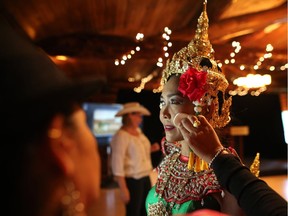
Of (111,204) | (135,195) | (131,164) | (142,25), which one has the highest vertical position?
(142,25)

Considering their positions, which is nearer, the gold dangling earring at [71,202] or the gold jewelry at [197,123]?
the gold dangling earring at [71,202]

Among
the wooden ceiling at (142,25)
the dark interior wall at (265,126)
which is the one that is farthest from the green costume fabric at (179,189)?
the dark interior wall at (265,126)

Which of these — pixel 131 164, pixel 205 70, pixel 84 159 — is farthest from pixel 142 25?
pixel 84 159

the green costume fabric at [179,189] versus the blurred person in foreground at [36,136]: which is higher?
the blurred person in foreground at [36,136]

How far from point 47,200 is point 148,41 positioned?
2.83 m

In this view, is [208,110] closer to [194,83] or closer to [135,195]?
[194,83]

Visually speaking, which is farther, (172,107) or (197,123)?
(172,107)

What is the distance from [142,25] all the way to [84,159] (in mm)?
2674

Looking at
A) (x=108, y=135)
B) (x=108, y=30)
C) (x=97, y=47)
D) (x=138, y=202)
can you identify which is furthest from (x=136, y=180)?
(x=108, y=135)

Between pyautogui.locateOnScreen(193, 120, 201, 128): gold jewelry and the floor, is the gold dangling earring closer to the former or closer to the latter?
pyautogui.locateOnScreen(193, 120, 201, 128): gold jewelry

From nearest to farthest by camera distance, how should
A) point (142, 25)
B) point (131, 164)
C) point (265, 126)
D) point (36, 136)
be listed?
point (36, 136)
point (131, 164)
point (142, 25)
point (265, 126)

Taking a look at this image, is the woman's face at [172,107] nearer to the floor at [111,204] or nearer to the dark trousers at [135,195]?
the dark trousers at [135,195]

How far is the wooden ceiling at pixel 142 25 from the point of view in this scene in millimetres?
2377

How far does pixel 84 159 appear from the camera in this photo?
441 millimetres
